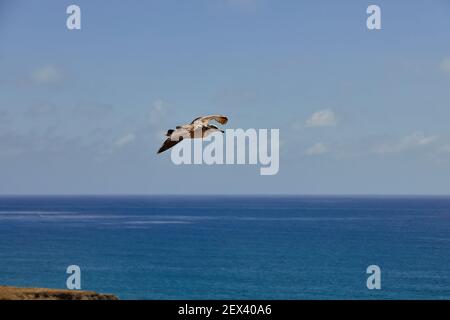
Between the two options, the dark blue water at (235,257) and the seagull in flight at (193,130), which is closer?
the seagull in flight at (193,130)

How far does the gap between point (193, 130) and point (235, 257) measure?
354 ft

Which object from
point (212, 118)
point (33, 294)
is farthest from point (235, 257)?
point (212, 118)

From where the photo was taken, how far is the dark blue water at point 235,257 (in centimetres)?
9688

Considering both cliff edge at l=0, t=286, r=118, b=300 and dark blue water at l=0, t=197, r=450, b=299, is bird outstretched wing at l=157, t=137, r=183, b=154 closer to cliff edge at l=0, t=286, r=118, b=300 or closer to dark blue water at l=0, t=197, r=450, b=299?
cliff edge at l=0, t=286, r=118, b=300

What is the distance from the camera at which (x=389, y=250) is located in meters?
126

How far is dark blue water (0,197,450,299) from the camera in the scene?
96875 millimetres

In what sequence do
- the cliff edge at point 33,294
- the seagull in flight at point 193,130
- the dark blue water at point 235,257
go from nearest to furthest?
1. the seagull in flight at point 193,130
2. the cliff edge at point 33,294
3. the dark blue water at point 235,257

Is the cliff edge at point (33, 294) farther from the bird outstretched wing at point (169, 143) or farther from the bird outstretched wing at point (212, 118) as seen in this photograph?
the bird outstretched wing at point (212, 118)

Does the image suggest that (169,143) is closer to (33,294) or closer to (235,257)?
(33,294)

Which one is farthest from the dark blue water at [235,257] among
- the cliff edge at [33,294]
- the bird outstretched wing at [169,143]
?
the bird outstretched wing at [169,143]

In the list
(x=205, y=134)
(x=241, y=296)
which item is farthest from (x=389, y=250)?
(x=205, y=134)

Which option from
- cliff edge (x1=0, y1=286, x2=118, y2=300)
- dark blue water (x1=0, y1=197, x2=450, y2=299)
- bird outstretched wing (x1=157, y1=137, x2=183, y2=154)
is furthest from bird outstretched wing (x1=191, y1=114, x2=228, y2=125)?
dark blue water (x1=0, y1=197, x2=450, y2=299)

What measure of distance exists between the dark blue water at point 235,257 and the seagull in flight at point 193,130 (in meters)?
80.5
